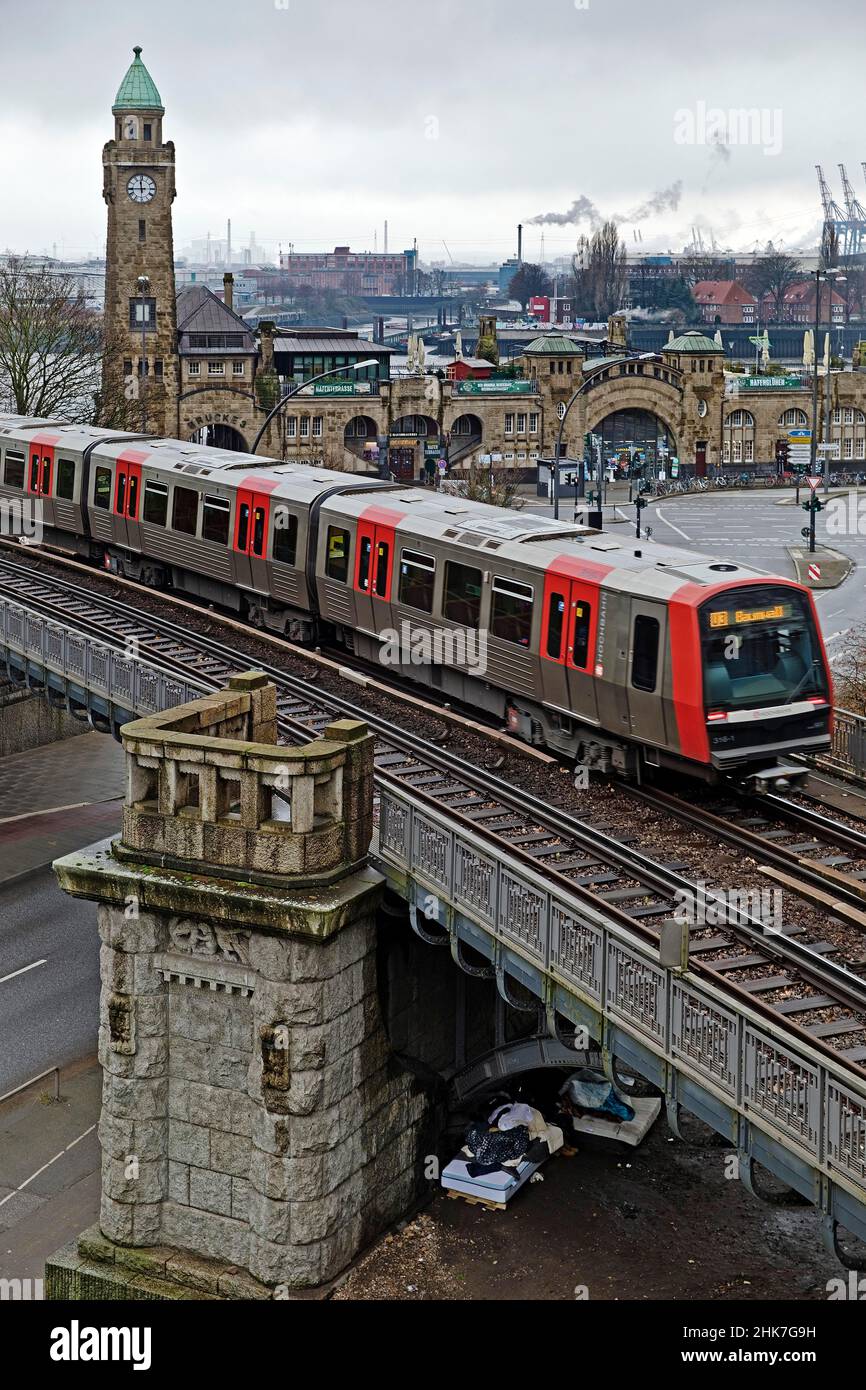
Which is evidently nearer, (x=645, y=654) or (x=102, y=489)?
(x=645, y=654)

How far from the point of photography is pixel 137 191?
8462 cm

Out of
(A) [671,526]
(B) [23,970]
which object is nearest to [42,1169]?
(B) [23,970]

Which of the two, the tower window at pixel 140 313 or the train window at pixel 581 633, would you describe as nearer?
the train window at pixel 581 633

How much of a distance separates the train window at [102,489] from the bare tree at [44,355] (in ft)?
88.3

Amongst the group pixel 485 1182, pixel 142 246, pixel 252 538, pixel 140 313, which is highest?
pixel 142 246

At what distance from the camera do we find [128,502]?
116ft

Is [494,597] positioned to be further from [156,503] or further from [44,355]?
[44,355]

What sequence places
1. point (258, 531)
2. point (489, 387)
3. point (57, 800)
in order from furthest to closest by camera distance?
1. point (489, 387)
2. point (57, 800)
3. point (258, 531)

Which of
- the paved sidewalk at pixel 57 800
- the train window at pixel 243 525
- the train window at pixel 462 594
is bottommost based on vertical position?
the paved sidewalk at pixel 57 800

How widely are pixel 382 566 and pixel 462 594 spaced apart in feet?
7.89

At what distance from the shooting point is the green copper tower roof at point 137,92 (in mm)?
84500

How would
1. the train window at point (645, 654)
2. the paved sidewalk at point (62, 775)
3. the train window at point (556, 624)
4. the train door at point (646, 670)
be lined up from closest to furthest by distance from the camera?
the train door at point (646, 670), the train window at point (645, 654), the train window at point (556, 624), the paved sidewalk at point (62, 775)

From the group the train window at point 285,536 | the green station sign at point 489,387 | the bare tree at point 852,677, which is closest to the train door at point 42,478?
the train window at point 285,536

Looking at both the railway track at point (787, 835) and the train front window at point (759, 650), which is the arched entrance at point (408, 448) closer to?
the train front window at point (759, 650)
